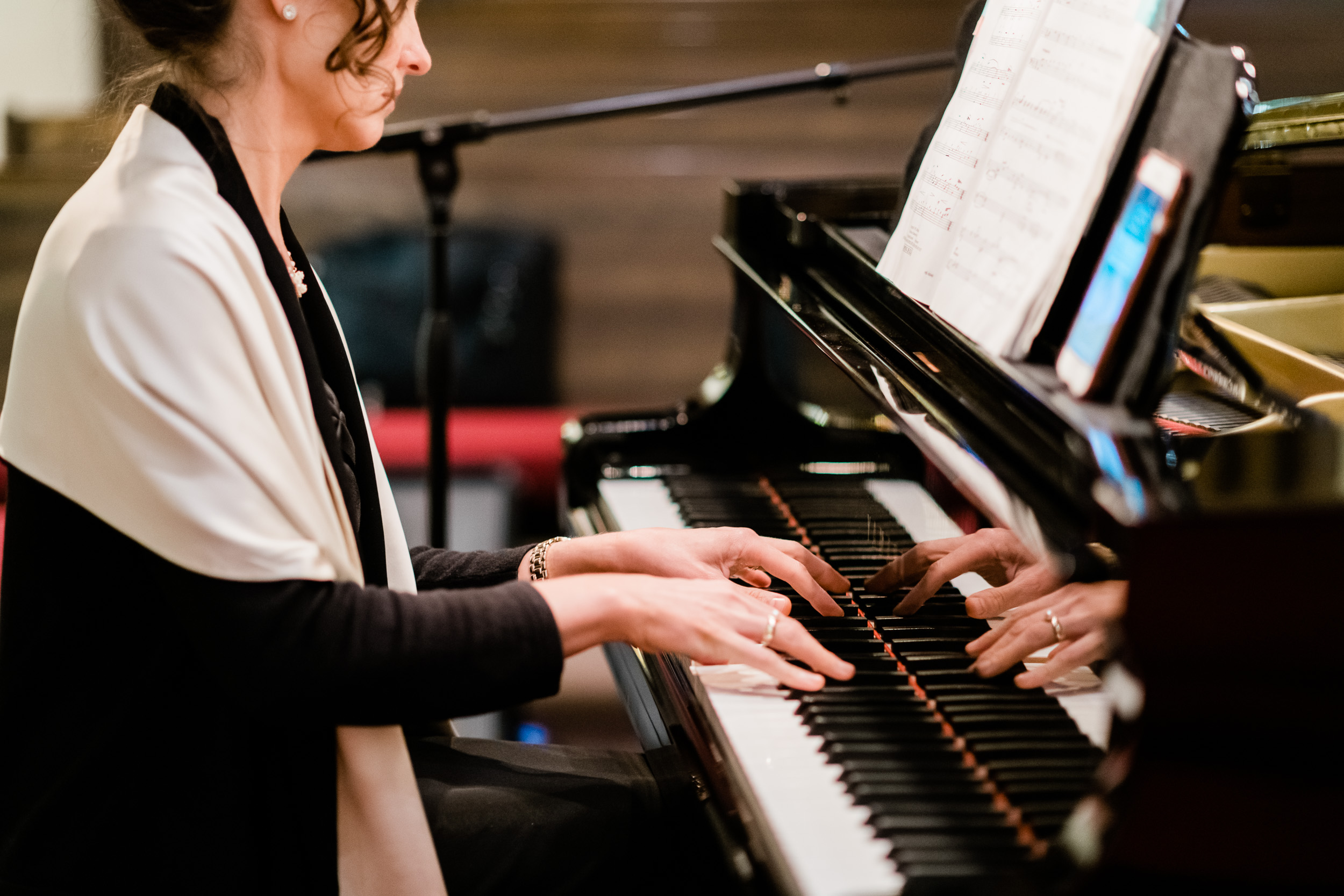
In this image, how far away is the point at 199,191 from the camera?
3.52 ft

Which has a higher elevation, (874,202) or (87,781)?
(874,202)

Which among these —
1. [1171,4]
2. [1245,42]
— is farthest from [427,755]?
[1245,42]

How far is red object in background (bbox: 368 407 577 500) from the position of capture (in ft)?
11.6

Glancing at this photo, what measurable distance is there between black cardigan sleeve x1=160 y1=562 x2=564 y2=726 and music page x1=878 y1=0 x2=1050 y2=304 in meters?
0.59

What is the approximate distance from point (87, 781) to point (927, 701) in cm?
77

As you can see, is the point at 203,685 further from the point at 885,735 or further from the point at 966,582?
the point at 966,582

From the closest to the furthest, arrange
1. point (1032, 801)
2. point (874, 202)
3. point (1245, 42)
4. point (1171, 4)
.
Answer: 1. point (1032, 801)
2. point (1171, 4)
3. point (874, 202)
4. point (1245, 42)

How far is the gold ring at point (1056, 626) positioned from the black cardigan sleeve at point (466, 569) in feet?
2.09

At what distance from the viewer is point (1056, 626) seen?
1.10 meters

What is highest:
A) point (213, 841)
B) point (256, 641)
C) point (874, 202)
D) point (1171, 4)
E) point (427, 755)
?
point (1171, 4)

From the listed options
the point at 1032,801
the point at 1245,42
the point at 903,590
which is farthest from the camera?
the point at 1245,42

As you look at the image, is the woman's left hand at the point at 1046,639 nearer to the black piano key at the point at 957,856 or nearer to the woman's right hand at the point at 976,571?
the woman's right hand at the point at 976,571

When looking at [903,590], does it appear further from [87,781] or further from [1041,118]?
[87,781]

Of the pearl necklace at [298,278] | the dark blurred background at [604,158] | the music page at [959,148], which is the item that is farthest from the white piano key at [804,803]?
the dark blurred background at [604,158]
